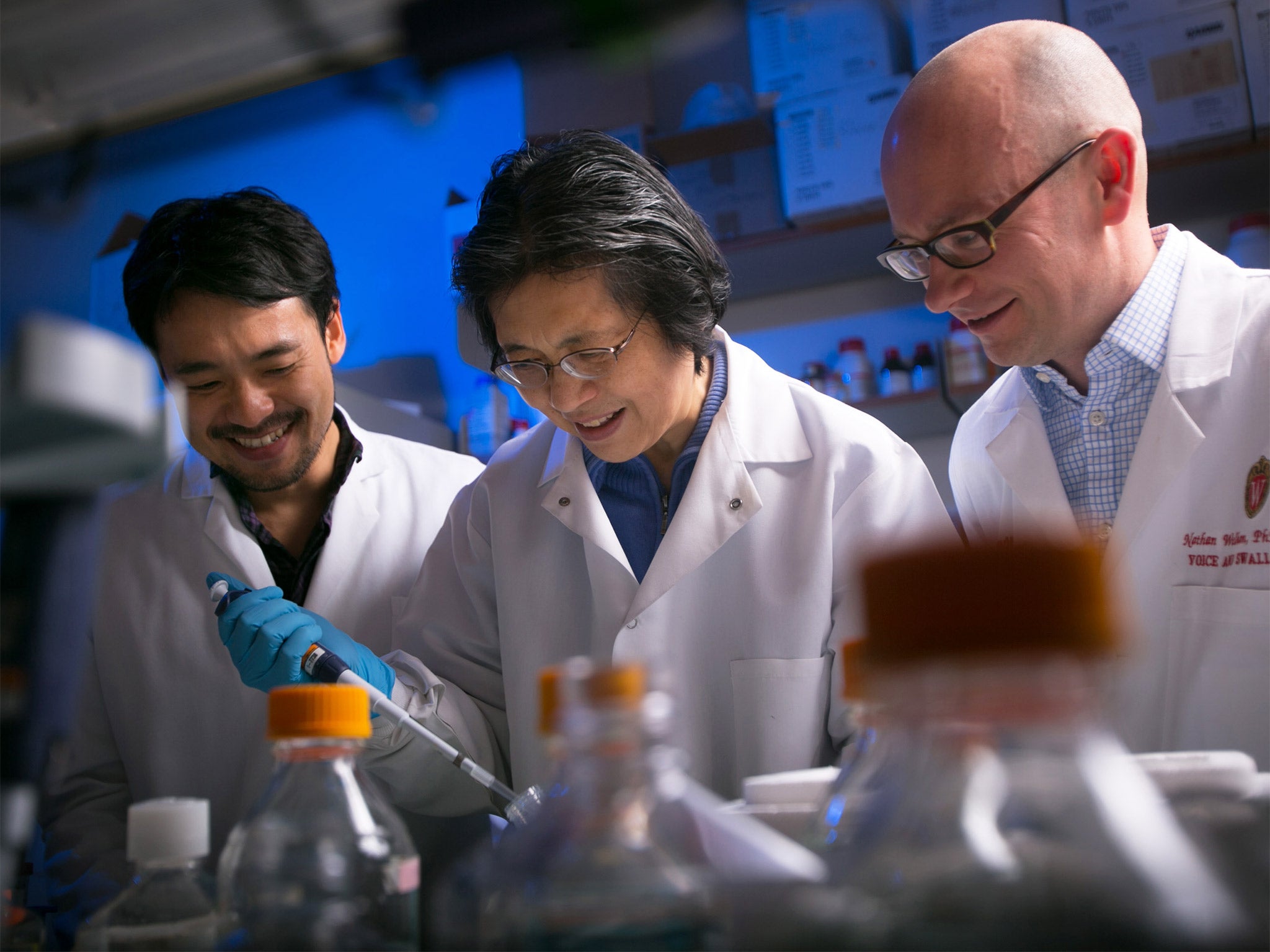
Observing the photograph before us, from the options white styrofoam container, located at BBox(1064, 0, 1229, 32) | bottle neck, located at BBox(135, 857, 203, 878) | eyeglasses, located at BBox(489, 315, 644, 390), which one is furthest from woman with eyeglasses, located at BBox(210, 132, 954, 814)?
white styrofoam container, located at BBox(1064, 0, 1229, 32)

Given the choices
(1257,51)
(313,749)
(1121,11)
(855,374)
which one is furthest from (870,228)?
(313,749)

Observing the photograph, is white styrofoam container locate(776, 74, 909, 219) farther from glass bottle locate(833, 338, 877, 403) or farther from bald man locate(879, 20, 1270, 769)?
bald man locate(879, 20, 1270, 769)

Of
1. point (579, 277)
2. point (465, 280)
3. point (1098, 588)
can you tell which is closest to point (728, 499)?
point (579, 277)

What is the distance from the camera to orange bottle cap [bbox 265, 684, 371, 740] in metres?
0.53

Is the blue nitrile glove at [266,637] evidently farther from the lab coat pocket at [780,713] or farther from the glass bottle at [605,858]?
the glass bottle at [605,858]

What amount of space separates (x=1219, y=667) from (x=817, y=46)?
2.07m

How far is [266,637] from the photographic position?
48.9 inches

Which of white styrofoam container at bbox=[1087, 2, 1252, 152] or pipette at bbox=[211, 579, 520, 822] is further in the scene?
white styrofoam container at bbox=[1087, 2, 1252, 152]

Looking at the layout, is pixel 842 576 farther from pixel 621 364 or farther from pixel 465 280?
pixel 465 280

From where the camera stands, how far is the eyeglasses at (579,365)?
1.42 metres

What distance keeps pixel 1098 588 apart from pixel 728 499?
110 cm

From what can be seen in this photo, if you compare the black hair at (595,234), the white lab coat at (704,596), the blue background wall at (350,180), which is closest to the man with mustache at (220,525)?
the white lab coat at (704,596)

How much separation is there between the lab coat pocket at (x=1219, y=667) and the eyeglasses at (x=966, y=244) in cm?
55

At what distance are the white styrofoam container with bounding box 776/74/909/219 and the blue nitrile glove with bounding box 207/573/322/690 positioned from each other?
1895mm
